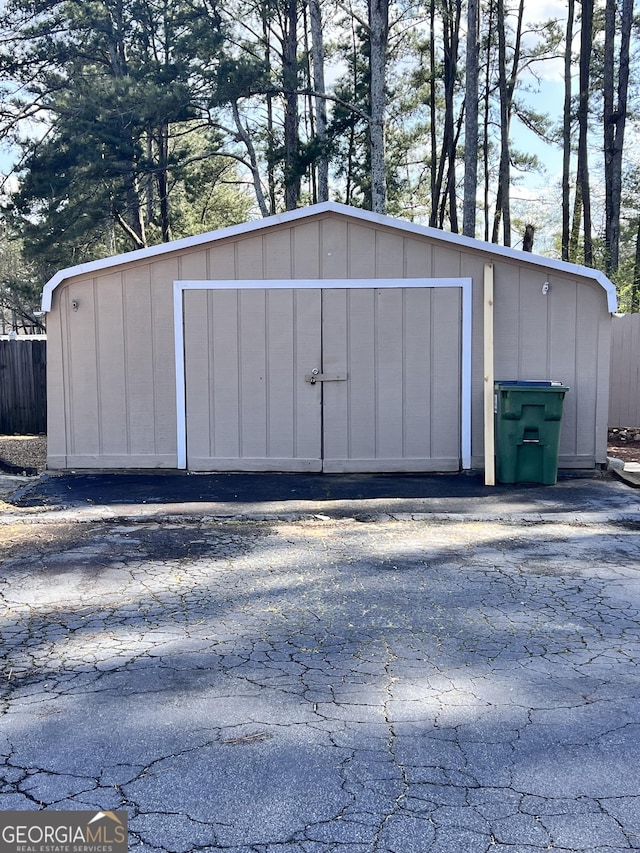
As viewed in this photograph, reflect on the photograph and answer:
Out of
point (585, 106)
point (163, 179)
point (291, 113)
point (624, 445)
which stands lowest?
point (624, 445)

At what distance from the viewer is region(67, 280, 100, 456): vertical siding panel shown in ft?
31.3

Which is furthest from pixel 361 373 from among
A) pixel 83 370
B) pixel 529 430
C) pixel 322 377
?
pixel 83 370

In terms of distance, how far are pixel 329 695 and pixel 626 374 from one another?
12908mm

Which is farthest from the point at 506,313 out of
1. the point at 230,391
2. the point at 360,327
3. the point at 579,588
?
the point at 579,588

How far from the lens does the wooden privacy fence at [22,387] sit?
1480 centimetres

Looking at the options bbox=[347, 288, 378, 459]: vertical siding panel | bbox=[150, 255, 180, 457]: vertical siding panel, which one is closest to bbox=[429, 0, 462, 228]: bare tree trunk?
bbox=[347, 288, 378, 459]: vertical siding panel

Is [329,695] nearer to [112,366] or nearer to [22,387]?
[112,366]

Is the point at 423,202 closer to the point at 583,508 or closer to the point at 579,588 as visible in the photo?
the point at 583,508

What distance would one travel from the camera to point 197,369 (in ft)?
31.2

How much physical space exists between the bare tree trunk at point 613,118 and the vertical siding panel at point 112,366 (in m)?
14.3

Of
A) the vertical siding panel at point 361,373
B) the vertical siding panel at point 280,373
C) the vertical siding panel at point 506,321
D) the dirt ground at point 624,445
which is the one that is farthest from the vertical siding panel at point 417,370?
the dirt ground at point 624,445

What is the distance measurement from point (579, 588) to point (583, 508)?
9.23 feet

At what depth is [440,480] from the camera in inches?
362

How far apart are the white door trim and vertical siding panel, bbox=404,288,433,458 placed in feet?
0.82
